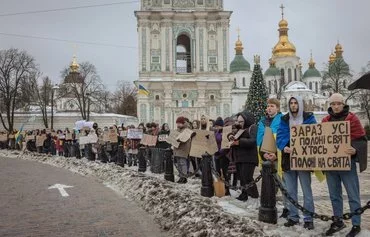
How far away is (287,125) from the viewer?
7242mm

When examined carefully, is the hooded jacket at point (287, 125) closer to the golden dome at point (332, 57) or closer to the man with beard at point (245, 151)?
the man with beard at point (245, 151)

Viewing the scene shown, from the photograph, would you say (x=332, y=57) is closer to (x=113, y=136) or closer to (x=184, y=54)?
(x=184, y=54)

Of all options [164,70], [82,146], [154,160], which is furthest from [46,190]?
[164,70]

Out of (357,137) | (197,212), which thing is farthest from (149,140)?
(357,137)

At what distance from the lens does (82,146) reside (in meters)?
25.2

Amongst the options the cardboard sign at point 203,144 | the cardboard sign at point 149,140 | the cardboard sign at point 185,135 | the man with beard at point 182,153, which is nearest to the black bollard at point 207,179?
the cardboard sign at point 203,144

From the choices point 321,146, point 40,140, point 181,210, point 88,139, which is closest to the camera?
point 321,146

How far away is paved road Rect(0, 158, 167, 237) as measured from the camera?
7.83m

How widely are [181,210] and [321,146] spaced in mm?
2730

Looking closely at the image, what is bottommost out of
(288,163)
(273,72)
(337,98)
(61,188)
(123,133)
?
(61,188)

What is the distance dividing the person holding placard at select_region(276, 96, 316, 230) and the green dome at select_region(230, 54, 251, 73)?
301 ft

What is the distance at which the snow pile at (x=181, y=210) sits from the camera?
6.54 m

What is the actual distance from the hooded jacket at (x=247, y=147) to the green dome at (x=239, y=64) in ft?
295

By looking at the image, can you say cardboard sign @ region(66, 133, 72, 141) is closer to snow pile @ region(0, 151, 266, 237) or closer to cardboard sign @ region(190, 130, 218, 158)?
snow pile @ region(0, 151, 266, 237)
